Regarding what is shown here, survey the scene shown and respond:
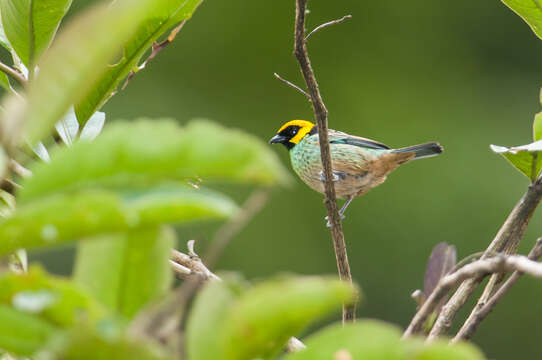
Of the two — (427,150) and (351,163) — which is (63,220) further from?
(351,163)

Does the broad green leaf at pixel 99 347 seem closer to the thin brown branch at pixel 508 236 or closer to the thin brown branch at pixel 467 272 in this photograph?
the thin brown branch at pixel 467 272

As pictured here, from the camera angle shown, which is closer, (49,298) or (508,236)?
(49,298)

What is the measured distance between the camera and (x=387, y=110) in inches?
223

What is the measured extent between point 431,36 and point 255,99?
6.06ft

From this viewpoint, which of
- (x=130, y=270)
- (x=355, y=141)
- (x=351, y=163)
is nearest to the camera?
(x=130, y=270)

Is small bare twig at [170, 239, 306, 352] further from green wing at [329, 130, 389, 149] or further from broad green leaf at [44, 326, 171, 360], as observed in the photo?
green wing at [329, 130, 389, 149]

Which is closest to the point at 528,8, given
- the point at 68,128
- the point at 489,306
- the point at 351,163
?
the point at 489,306

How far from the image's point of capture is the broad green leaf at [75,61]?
350mm

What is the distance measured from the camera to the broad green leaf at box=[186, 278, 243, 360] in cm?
41

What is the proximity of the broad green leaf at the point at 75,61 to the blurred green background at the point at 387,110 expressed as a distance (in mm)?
4216

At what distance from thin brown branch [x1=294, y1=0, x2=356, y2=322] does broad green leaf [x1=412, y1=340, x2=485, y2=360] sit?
514 mm

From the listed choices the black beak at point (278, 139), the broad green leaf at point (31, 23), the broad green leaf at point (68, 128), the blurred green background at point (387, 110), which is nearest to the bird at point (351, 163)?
the black beak at point (278, 139)

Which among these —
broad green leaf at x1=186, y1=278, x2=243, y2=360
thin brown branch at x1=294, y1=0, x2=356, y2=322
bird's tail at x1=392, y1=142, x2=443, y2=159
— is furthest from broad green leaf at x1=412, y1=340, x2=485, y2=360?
bird's tail at x1=392, y1=142, x2=443, y2=159

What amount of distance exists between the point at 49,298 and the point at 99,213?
60mm
